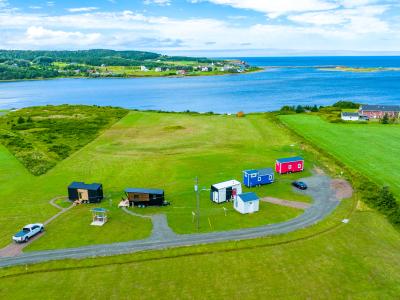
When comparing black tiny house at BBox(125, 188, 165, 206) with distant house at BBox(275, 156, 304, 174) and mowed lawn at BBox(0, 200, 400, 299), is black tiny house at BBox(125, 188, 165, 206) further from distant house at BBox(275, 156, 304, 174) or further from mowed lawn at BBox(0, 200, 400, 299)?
distant house at BBox(275, 156, 304, 174)

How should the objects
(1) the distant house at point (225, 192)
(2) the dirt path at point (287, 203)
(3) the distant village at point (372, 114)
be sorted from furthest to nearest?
(3) the distant village at point (372, 114) → (1) the distant house at point (225, 192) → (2) the dirt path at point (287, 203)

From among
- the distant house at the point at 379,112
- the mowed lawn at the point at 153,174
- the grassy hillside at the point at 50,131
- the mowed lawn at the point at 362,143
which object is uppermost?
the distant house at the point at 379,112

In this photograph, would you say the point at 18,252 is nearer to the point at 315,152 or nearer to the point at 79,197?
the point at 79,197

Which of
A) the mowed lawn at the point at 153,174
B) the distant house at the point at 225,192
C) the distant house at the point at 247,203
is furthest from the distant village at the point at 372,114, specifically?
the distant house at the point at 247,203

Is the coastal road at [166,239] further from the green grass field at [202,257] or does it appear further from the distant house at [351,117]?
the distant house at [351,117]

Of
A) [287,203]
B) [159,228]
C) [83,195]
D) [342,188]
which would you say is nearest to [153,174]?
[83,195]

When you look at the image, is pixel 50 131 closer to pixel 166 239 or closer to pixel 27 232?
pixel 27 232

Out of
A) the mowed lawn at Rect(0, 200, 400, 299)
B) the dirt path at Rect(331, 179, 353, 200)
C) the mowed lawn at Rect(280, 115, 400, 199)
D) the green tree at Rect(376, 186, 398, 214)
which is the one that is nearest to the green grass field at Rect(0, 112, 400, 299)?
the mowed lawn at Rect(0, 200, 400, 299)
